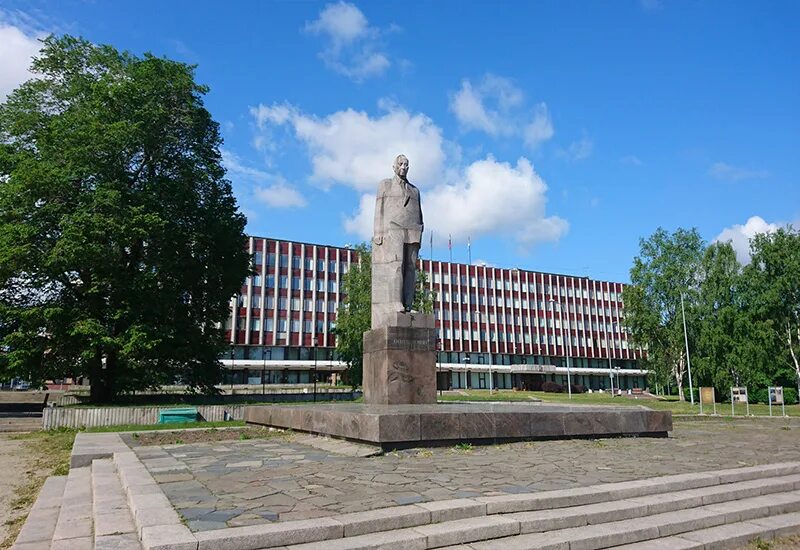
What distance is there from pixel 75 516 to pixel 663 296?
5169 centimetres

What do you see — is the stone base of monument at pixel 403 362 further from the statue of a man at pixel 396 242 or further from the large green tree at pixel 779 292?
the large green tree at pixel 779 292

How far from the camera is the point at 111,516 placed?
5426 millimetres

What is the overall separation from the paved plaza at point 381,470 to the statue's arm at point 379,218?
5190 mm

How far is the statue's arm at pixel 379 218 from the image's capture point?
13.9 metres

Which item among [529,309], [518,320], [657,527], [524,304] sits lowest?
[657,527]

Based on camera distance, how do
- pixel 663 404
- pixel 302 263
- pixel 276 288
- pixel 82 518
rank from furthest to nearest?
pixel 302 263 < pixel 276 288 < pixel 663 404 < pixel 82 518

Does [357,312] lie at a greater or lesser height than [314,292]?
lesser

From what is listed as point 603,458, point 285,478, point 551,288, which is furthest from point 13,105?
point 551,288

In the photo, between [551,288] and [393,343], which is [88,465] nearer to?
[393,343]

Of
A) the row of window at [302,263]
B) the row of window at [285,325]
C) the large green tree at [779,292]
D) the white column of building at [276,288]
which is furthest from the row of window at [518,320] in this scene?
the large green tree at [779,292]

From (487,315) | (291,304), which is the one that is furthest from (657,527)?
(487,315)

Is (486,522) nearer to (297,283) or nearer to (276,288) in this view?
(276,288)

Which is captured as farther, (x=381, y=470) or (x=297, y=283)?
(x=297, y=283)

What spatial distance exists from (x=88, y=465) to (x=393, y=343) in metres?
6.11
